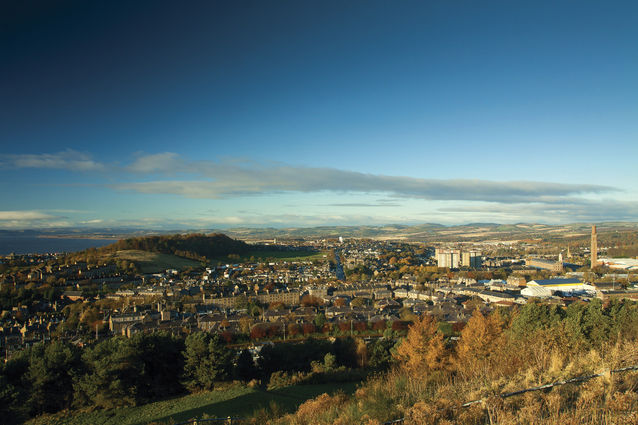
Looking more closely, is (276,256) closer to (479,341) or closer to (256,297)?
(256,297)

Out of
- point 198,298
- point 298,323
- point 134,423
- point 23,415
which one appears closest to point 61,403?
point 23,415

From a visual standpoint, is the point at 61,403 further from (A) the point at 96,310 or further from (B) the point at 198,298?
(B) the point at 198,298

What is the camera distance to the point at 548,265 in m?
46.1

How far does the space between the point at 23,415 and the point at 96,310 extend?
15862mm

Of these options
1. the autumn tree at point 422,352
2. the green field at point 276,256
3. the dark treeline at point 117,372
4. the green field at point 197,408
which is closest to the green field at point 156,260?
the green field at point 276,256

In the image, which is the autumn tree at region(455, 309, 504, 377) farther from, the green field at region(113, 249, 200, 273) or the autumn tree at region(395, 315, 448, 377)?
the green field at region(113, 249, 200, 273)

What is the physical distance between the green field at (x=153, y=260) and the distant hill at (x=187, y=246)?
2.50m

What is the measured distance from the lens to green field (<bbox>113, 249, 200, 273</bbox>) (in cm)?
4481

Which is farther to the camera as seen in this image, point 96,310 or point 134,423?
point 96,310

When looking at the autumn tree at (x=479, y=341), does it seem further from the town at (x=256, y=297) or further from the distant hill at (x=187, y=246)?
the distant hill at (x=187, y=246)

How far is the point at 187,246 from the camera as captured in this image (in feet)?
196

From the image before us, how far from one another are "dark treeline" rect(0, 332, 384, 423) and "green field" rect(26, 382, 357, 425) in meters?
0.43

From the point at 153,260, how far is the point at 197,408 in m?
43.2

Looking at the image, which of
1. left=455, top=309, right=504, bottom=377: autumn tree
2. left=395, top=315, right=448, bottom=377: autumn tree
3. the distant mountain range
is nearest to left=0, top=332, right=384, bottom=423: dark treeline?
left=395, top=315, right=448, bottom=377: autumn tree
